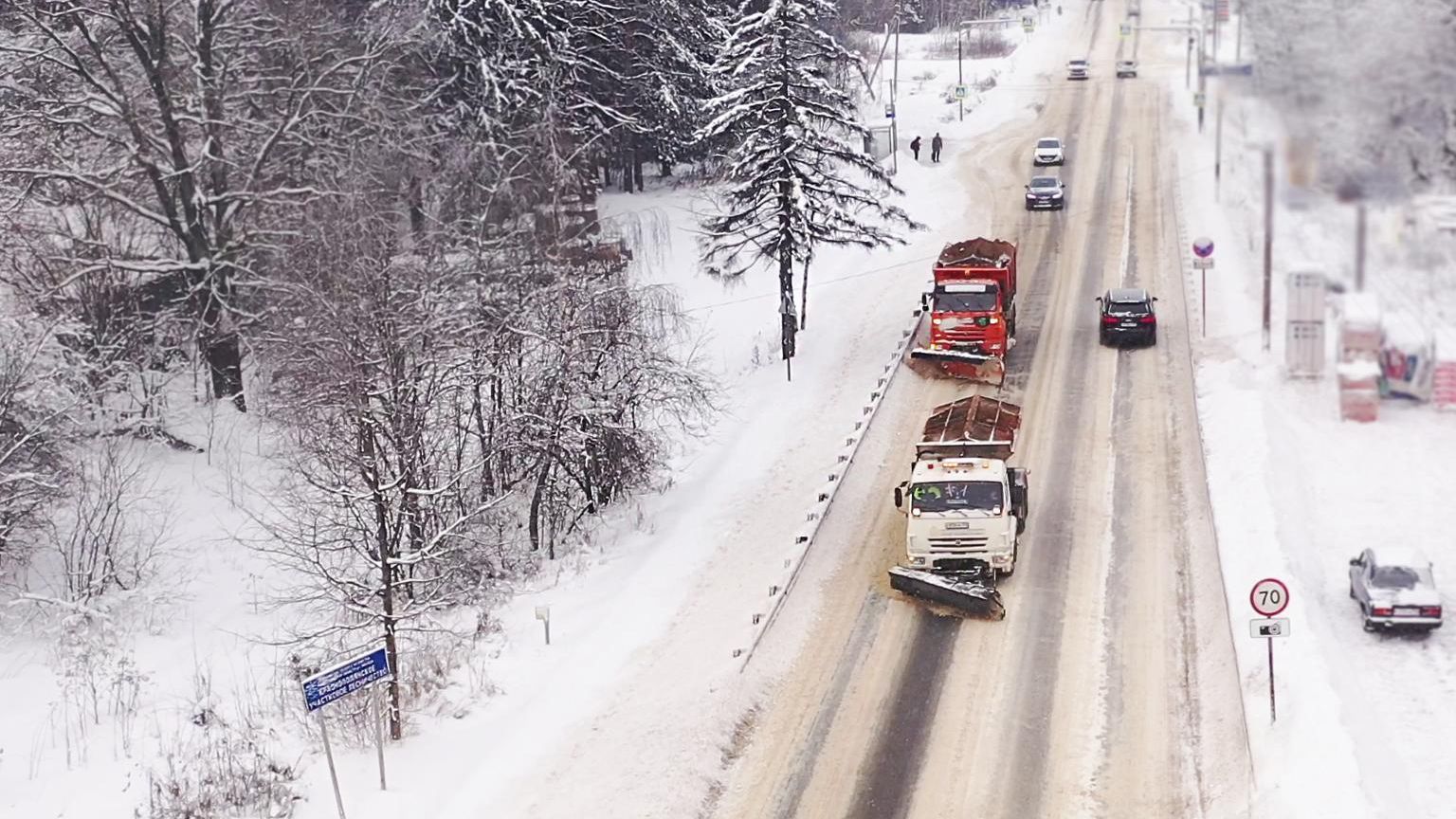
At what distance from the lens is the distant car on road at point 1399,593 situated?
23.0 metres

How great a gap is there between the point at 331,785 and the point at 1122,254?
1442 inches

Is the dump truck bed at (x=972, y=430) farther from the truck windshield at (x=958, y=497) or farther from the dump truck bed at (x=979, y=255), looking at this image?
the dump truck bed at (x=979, y=255)

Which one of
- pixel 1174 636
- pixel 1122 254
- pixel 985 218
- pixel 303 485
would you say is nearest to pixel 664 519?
pixel 303 485

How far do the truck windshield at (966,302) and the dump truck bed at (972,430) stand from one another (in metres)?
7.19

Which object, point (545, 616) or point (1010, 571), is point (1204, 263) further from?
point (545, 616)

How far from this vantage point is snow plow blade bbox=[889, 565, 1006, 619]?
2391cm

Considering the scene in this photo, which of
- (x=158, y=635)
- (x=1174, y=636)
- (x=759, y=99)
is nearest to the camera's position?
(x=1174, y=636)

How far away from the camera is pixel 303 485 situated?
3281cm

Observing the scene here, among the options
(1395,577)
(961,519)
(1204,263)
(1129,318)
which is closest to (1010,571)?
(961,519)

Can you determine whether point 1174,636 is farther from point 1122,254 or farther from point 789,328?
point 1122,254

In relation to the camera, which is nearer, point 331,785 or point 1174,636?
point 331,785

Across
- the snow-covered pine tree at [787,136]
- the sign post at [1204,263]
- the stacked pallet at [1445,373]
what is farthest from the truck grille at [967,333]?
the stacked pallet at [1445,373]

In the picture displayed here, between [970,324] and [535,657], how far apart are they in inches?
711

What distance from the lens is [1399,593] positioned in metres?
23.0
